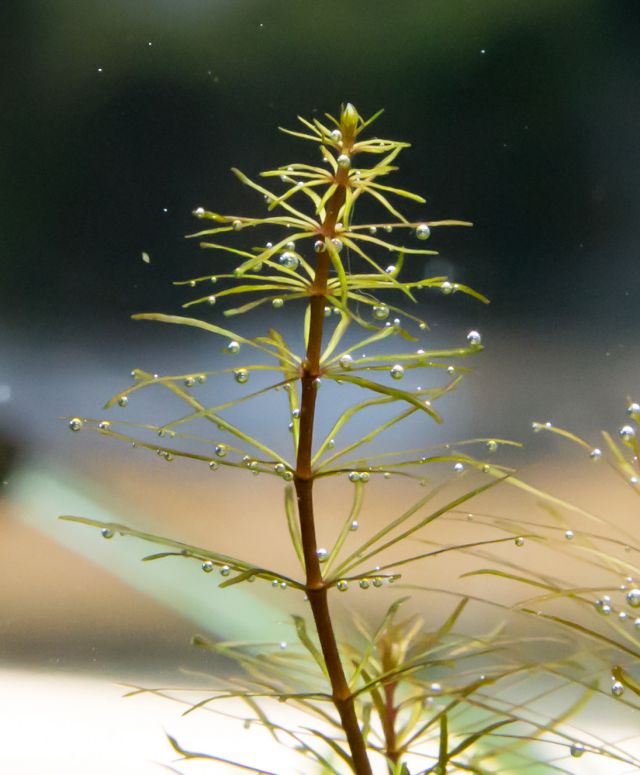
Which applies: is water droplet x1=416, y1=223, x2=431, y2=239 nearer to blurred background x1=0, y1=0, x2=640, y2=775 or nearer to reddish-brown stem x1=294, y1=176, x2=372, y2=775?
reddish-brown stem x1=294, y1=176, x2=372, y2=775

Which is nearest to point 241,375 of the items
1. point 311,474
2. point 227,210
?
point 311,474

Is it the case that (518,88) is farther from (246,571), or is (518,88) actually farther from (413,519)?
(246,571)

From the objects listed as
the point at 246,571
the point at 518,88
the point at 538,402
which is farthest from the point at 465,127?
the point at 246,571

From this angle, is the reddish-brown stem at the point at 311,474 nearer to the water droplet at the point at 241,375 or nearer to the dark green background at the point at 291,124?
the water droplet at the point at 241,375

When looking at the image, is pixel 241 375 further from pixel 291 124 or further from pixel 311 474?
pixel 291 124

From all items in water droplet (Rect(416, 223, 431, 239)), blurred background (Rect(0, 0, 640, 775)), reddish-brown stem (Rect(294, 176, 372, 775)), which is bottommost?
reddish-brown stem (Rect(294, 176, 372, 775))

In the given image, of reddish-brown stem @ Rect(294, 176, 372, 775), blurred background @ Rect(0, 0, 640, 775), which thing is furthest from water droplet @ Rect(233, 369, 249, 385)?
blurred background @ Rect(0, 0, 640, 775)
